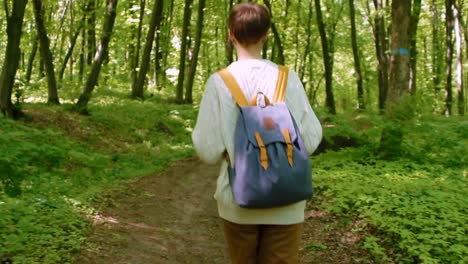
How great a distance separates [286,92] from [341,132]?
992cm

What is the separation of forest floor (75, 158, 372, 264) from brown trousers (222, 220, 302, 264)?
115 inches

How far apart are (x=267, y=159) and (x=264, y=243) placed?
0.51 meters

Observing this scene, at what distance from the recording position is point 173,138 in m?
14.9

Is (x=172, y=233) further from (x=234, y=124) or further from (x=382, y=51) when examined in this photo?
(x=382, y=51)

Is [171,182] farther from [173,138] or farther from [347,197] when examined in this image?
[173,138]

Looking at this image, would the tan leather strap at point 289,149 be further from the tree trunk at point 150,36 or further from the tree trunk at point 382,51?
the tree trunk at point 382,51

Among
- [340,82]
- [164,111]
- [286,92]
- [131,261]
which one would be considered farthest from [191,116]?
[340,82]

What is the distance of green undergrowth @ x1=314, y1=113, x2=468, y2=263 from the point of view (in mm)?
5180

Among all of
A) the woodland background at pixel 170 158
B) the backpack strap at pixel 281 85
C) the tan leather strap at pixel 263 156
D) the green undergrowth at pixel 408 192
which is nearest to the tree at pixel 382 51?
the woodland background at pixel 170 158

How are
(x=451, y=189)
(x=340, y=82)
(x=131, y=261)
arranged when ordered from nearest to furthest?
(x=131, y=261) < (x=451, y=189) < (x=340, y=82)

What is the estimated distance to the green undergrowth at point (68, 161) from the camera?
4.95 m

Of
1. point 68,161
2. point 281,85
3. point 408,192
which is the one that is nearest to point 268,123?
point 281,85

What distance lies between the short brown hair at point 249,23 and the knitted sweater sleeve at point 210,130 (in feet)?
0.94

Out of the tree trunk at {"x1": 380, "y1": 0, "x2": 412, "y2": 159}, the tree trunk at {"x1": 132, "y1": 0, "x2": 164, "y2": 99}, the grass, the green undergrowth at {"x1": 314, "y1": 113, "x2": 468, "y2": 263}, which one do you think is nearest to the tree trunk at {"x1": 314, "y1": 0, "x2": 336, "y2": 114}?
the tree trunk at {"x1": 132, "y1": 0, "x2": 164, "y2": 99}
